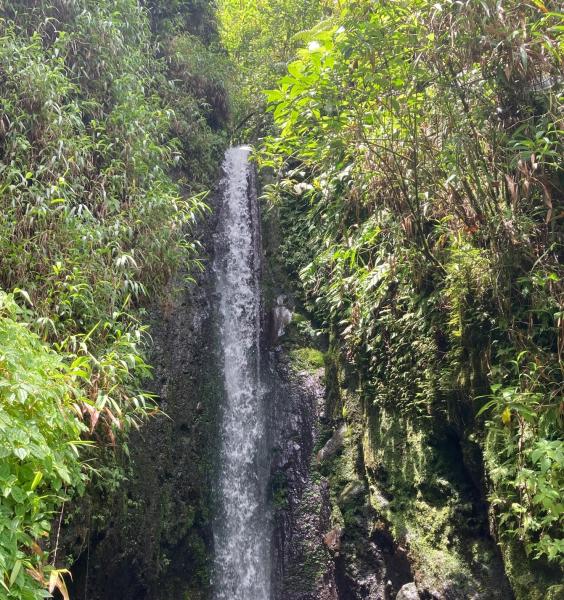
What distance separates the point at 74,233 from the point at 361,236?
2.95 m

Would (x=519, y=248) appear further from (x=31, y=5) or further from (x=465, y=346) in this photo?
(x=31, y=5)

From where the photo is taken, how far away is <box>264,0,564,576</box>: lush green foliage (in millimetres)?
3689

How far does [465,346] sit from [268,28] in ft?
37.7

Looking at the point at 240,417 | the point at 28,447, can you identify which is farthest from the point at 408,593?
the point at 28,447

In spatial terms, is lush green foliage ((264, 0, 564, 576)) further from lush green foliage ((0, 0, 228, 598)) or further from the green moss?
lush green foliage ((0, 0, 228, 598))

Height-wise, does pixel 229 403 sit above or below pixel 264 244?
below

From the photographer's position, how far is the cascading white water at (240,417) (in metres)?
6.34

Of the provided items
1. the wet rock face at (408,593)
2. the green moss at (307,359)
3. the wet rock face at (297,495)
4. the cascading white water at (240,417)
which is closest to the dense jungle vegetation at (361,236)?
the green moss at (307,359)

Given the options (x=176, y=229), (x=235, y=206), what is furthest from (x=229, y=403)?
(x=235, y=206)

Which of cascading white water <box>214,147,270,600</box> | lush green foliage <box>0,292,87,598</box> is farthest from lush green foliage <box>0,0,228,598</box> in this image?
cascading white water <box>214,147,270,600</box>

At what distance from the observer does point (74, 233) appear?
518 centimetres

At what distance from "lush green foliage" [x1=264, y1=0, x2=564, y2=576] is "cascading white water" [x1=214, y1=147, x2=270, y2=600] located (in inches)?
88.3

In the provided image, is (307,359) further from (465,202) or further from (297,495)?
(465,202)

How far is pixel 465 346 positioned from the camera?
4504mm
